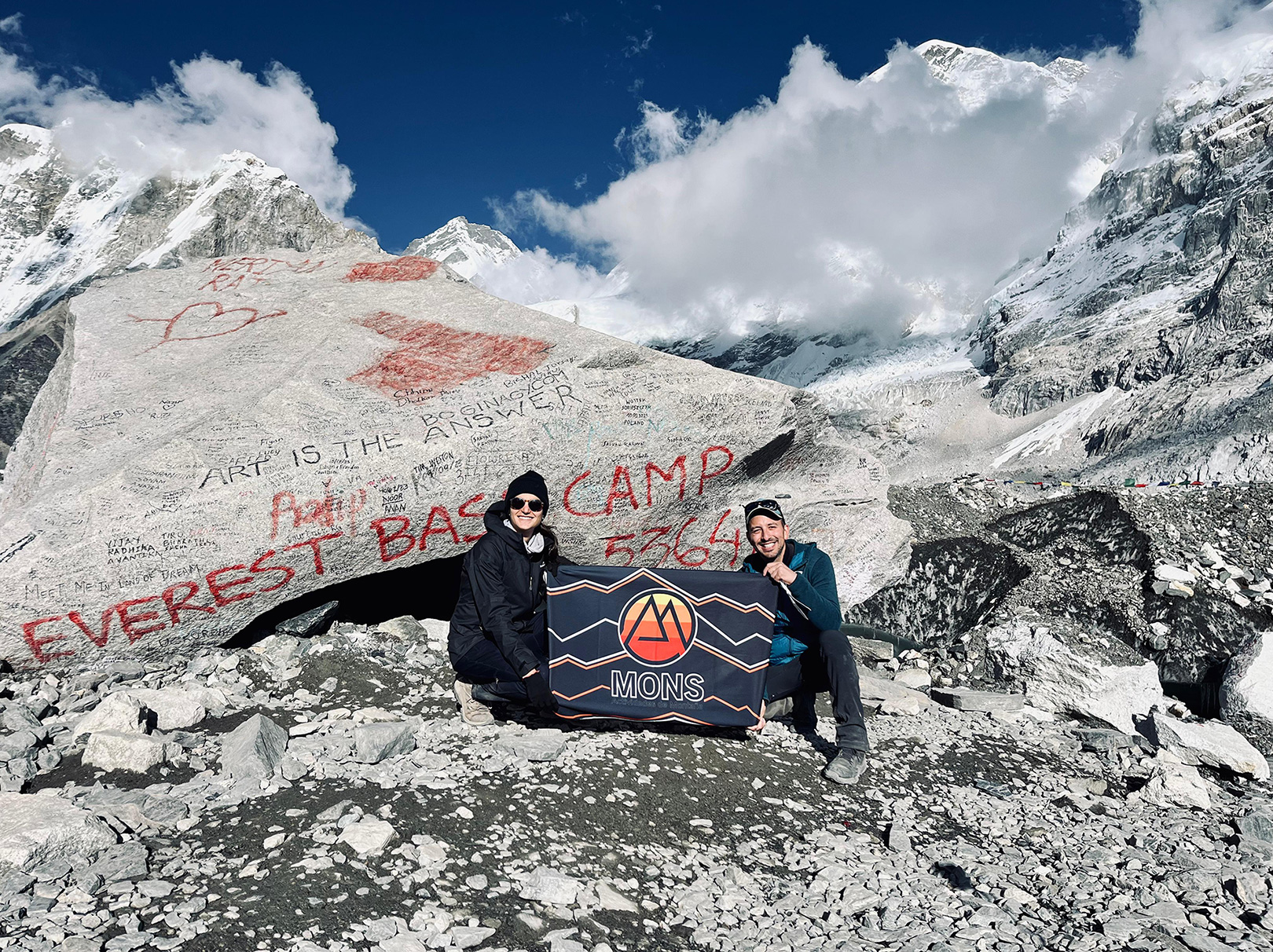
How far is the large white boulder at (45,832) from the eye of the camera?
342cm

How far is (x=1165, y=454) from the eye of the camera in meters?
49.7

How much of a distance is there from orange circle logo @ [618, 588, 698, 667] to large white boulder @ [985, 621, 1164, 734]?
15.0 feet

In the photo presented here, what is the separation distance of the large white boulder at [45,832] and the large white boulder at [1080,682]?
8.20 metres

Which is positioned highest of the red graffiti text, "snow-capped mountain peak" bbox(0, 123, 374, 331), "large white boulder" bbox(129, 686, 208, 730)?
"snow-capped mountain peak" bbox(0, 123, 374, 331)

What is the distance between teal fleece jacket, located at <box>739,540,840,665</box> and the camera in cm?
569

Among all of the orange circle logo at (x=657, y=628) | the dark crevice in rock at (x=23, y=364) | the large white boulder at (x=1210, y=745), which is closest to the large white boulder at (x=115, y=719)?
the orange circle logo at (x=657, y=628)

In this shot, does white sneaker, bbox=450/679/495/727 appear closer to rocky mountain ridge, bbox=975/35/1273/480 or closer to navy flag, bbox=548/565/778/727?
navy flag, bbox=548/565/778/727

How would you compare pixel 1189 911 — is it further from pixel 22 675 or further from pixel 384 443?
pixel 22 675

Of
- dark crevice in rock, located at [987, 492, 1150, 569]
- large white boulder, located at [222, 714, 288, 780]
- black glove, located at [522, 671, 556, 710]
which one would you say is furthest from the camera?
dark crevice in rock, located at [987, 492, 1150, 569]

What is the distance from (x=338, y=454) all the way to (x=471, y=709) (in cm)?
286

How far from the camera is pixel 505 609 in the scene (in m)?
5.49

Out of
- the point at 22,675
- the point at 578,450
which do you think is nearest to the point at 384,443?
the point at 578,450

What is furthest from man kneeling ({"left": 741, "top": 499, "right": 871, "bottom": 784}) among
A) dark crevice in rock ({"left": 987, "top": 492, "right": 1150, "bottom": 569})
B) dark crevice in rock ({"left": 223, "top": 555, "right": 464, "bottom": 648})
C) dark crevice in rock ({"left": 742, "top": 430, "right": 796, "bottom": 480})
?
dark crevice in rock ({"left": 987, "top": 492, "right": 1150, "bottom": 569})

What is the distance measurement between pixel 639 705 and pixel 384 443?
3588mm
